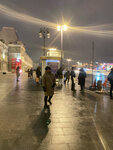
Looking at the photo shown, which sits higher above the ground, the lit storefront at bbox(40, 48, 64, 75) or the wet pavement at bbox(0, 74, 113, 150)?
the lit storefront at bbox(40, 48, 64, 75)

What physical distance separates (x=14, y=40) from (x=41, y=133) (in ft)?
243

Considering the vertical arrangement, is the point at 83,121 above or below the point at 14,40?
below

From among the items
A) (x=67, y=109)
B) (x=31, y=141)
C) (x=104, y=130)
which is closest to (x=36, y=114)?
(x=67, y=109)

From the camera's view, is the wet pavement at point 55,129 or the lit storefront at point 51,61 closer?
the wet pavement at point 55,129

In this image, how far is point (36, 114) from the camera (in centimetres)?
539

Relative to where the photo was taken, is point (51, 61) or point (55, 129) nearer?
point (55, 129)

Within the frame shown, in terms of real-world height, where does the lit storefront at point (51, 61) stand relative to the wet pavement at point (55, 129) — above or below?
above

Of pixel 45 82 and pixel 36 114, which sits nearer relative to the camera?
pixel 36 114

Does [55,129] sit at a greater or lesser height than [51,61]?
lesser

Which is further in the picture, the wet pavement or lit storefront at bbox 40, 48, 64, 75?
lit storefront at bbox 40, 48, 64, 75

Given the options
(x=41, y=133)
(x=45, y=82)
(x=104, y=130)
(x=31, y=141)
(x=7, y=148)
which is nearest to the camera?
(x=7, y=148)

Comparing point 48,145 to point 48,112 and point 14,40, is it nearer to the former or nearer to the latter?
point 48,112

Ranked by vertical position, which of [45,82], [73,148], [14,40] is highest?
[14,40]

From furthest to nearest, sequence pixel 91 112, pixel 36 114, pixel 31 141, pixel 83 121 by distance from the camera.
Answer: pixel 91 112 → pixel 36 114 → pixel 83 121 → pixel 31 141
